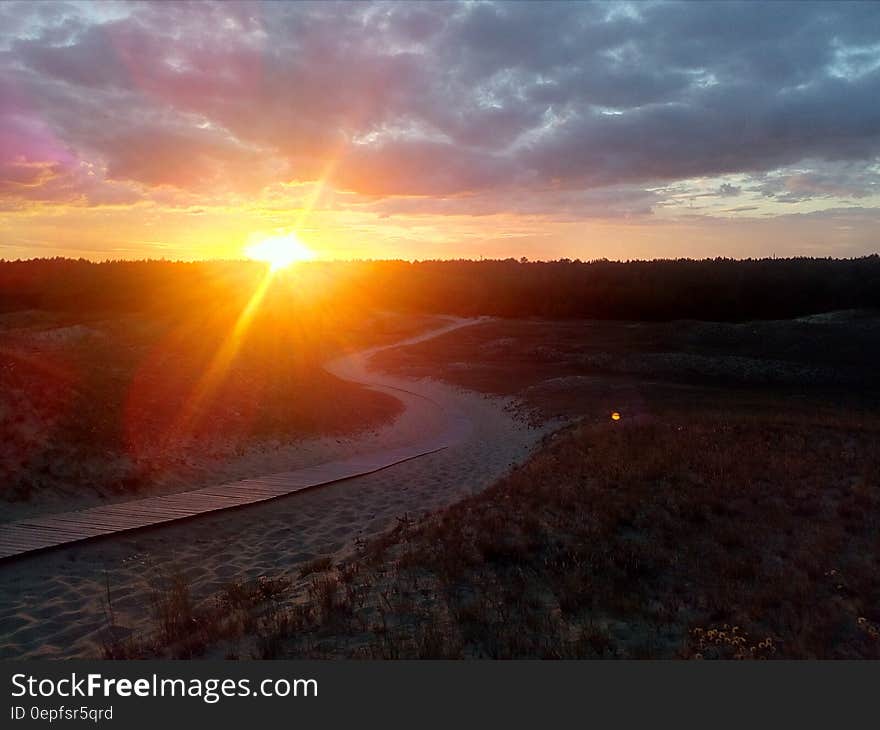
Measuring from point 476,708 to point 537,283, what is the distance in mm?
117889

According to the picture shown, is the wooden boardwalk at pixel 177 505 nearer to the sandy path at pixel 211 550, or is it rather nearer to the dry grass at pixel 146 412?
the sandy path at pixel 211 550

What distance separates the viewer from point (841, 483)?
42.6ft

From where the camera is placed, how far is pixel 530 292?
112188 millimetres

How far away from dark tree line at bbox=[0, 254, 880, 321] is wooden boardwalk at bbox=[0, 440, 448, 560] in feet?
214

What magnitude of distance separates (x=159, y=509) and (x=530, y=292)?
101313 millimetres

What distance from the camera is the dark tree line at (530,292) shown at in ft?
283

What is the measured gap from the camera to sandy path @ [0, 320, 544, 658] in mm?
8688

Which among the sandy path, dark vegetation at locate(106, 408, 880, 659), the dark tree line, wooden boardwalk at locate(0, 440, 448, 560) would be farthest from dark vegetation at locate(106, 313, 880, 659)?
the dark tree line

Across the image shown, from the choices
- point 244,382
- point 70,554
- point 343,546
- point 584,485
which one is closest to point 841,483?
point 584,485

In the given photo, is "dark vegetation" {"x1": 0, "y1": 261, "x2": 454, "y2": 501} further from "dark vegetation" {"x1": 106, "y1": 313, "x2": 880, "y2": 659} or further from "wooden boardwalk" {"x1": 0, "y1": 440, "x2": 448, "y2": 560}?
"dark vegetation" {"x1": 106, "y1": 313, "x2": 880, "y2": 659}

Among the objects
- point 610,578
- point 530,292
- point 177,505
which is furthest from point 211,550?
point 530,292

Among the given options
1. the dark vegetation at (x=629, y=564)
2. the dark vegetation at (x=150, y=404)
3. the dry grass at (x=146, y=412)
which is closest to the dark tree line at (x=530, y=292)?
the dark vegetation at (x=150, y=404)

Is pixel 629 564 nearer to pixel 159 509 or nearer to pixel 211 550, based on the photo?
pixel 211 550

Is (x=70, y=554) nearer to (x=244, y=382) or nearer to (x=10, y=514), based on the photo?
(x=10, y=514)
